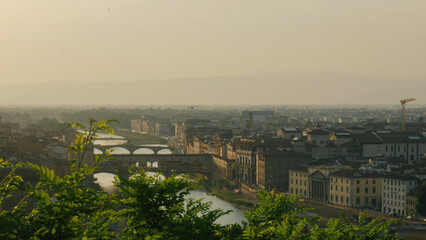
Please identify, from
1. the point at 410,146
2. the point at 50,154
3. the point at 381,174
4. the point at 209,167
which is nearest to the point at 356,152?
the point at 410,146

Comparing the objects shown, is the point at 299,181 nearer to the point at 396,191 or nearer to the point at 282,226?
the point at 396,191

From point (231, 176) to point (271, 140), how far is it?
8.08 ft

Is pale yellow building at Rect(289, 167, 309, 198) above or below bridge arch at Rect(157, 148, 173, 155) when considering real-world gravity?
above

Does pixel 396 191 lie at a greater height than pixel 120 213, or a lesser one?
lesser

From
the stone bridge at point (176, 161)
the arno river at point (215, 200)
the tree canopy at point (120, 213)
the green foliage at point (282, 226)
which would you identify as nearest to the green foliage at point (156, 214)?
the tree canopy at point (120, 213)

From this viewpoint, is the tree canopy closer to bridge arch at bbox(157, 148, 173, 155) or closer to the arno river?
the arno river

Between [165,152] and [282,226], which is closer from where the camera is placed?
[282,226]

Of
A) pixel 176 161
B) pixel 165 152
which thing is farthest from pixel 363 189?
pixel 165 152

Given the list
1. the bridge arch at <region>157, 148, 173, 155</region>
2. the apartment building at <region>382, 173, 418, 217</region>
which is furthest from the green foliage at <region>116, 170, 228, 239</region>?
the bridge arch at <region>157, 148, 173, 155</region>

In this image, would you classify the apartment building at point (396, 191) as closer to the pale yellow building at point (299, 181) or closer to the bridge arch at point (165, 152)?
the pale yellow building at point (299, 181)

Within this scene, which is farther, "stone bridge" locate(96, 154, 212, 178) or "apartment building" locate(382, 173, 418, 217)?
"stone bridge" locate(96, 154, 212, 178)

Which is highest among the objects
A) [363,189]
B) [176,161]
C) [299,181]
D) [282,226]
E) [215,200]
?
[282,226]

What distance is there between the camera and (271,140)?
36438 mm

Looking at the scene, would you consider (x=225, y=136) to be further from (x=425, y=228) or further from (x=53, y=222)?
(x=53, y=222)
